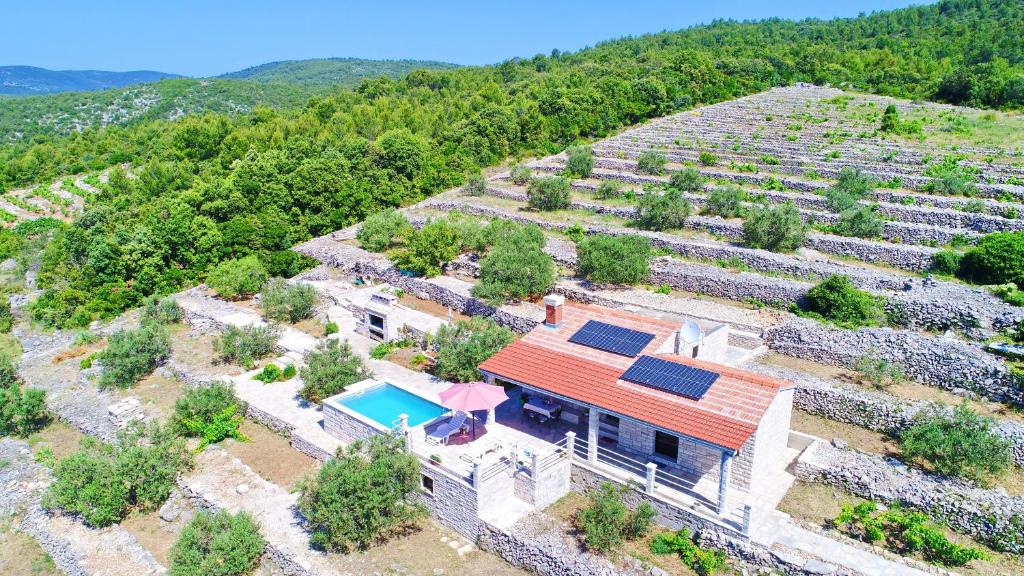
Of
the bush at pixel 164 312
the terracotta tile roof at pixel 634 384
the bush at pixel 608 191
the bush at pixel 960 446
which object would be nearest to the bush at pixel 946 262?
the bush at pixel 960 446

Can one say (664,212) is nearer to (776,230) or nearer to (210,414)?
(776,230)

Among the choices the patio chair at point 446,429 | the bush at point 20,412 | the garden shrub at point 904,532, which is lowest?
the bush at point 20,412

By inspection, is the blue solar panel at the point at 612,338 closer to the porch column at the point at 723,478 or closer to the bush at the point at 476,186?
the porch column at the point at 723,478

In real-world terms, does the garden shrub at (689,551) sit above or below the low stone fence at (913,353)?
below

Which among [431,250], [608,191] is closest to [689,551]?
[431,250]

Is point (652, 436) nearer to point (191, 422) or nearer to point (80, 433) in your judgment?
point (191, 422)

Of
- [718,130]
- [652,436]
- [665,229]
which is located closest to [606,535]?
[652,436]

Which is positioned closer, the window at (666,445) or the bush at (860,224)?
the window at (666,445)
